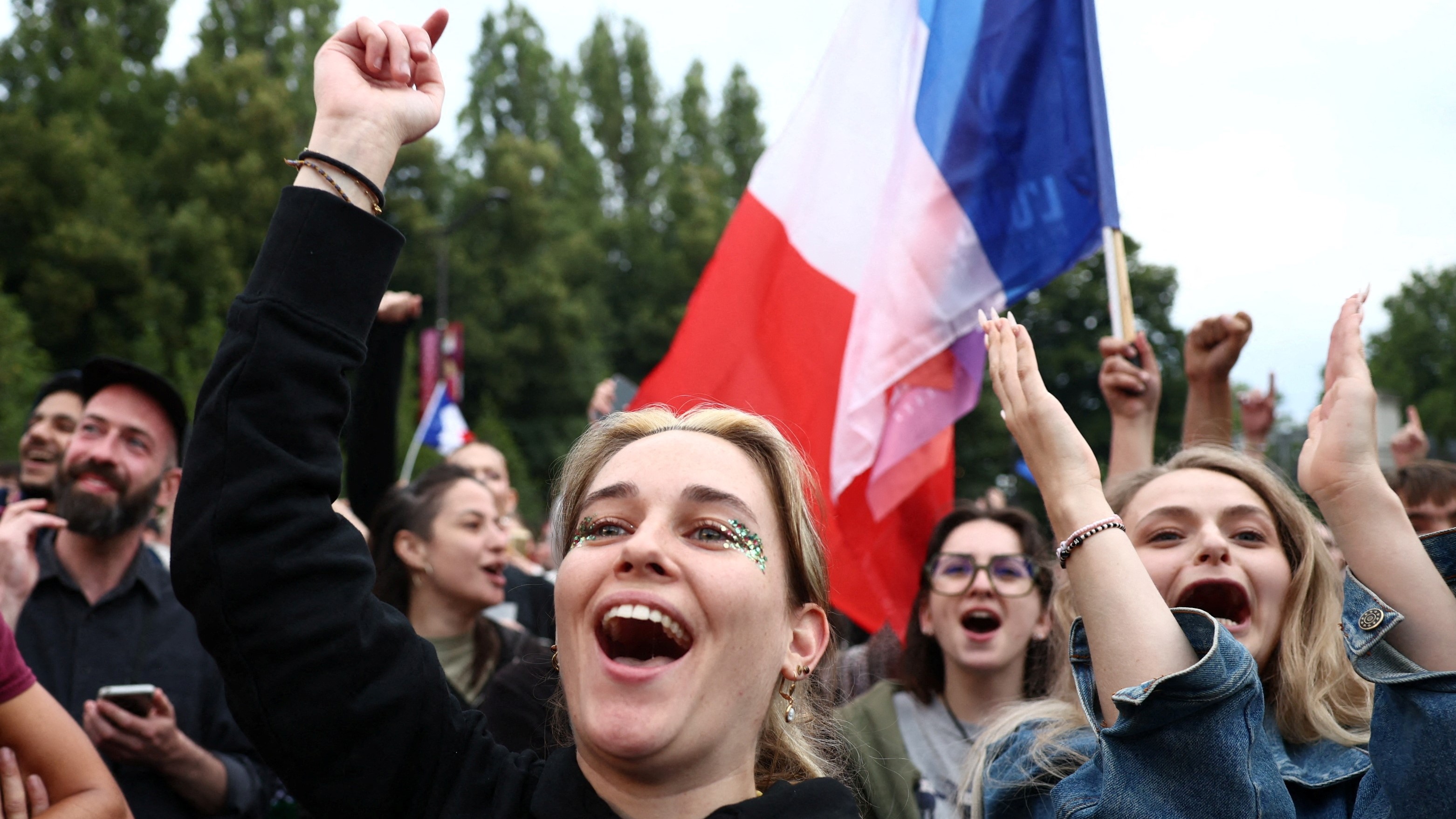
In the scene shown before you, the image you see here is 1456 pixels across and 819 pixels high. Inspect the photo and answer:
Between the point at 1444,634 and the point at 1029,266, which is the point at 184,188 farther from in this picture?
the point at 1444,634

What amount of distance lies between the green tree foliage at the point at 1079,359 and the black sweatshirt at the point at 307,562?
17.5 m

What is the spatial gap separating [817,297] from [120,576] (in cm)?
263

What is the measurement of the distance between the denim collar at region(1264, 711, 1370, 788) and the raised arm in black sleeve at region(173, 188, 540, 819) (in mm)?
1524

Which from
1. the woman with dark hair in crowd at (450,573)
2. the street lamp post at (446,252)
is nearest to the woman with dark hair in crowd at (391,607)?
the woman with dark hair in crowd at (450,573)

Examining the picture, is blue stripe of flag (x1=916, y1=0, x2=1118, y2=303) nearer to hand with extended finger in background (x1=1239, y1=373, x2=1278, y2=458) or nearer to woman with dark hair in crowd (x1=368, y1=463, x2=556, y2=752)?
hand with extended finger in background (x1=1239, y1=373, x2=1278, y2=458)

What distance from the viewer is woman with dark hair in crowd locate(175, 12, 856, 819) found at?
1760 mm

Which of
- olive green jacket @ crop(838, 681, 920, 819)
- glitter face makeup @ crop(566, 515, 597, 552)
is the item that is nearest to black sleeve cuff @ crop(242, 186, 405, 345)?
glitter face makeup @ crop(566, 515, 597, 552)

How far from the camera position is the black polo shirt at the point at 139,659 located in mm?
3570

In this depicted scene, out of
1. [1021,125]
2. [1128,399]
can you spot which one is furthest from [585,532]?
[1021,125]

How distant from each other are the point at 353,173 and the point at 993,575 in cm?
284

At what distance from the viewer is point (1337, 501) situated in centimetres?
210

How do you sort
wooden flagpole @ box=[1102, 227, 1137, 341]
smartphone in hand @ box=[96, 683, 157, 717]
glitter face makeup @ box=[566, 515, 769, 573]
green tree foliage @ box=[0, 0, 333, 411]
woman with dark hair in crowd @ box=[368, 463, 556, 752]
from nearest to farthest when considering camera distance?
glitter face makeup @ box=[566, 515, 769, 573] < smartphone in hand @ box=[96, 683, 157, 717] < wooden flagpole @ box=[1102, 227, 1137, 341] < woman with dark hair in crowd @ box=[368, 463, 556, 752] < green tree foliage @ box=[0, 0, 333, 411]

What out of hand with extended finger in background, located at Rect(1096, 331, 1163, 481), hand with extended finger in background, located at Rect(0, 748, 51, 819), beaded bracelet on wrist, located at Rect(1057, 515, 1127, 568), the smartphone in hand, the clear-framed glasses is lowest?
hand with extended finger in background, located at Rect(0, 748, 51, 819)

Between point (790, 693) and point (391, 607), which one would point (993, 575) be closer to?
point (790, 693)
